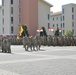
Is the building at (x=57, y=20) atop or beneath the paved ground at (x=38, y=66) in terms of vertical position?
atop

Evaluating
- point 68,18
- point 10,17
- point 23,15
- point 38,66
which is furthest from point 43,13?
point 38,66

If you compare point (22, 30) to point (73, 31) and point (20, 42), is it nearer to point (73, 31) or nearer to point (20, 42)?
point (20, 42)

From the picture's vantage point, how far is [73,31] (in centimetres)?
10244

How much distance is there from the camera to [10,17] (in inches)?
2844

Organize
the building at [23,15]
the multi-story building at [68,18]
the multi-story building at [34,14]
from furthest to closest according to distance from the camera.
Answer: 1. the multi-story building at [68,18]
2. the building at [23,15]
3. the multi-story building at [34,14]

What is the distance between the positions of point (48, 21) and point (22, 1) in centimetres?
916

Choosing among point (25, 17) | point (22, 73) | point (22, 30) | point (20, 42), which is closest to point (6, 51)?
point (22, 73)

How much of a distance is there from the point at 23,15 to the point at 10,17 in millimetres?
3717

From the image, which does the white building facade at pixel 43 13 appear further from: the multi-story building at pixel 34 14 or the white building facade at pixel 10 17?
the white building facade at pixel 10 17

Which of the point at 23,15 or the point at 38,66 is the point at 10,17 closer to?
the point at 23,15

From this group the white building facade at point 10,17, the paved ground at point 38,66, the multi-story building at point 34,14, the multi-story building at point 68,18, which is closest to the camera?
the paved ground at point 38,66

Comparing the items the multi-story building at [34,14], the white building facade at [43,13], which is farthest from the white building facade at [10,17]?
the white building facade at [43,13]

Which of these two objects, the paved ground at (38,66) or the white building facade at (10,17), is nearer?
the paved ground at (38,66)

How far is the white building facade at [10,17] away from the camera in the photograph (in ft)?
237
